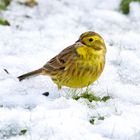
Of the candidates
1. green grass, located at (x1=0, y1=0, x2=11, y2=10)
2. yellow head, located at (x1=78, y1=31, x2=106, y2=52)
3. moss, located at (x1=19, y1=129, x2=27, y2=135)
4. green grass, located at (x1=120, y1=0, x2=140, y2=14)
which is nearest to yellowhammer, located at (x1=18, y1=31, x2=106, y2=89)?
yellow head, located at (x1=78, y1=31, x2=106, y2=52)

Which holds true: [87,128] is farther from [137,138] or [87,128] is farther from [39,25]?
[39,25]

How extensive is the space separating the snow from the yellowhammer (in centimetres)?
22

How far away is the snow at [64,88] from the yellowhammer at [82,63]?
0.22 metres

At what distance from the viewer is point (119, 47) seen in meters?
9.98

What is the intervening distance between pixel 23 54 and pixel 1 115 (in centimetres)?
264

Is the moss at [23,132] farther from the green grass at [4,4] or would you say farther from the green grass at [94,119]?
the green grass at [4,4]

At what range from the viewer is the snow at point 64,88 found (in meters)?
6.38

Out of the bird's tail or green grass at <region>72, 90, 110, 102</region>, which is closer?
green grass at <region>72, 90, 110, 102</region>

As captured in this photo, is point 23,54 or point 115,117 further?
point 23,54

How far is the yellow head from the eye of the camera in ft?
24.4

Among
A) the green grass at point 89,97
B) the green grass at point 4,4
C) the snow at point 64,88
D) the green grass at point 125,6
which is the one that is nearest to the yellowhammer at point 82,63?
the green grass at point 89,97

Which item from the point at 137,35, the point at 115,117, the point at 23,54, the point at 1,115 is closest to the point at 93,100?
the point at 115,117

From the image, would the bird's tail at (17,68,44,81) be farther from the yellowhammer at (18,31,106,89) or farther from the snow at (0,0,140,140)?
the yellowhammer at (18,31,106,89)

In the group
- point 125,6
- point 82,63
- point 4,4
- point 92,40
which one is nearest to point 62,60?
point 82,63
